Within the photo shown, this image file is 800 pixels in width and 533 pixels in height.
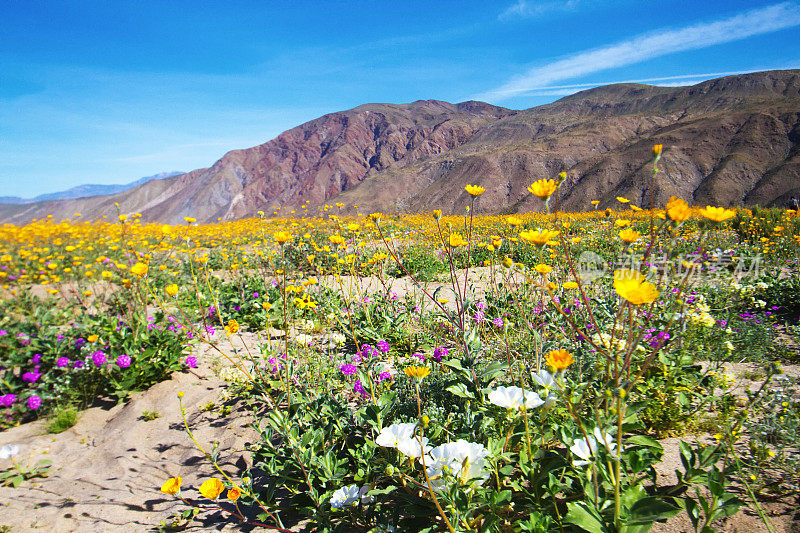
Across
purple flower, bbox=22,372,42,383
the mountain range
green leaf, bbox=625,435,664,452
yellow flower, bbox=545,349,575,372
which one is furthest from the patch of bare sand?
the mountain range

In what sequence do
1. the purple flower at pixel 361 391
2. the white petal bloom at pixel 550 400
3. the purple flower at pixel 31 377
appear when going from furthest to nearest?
the purple flower at pixel 31 377, the purple flower at pixel 361 391, the white petal bloom at pixel 550 400

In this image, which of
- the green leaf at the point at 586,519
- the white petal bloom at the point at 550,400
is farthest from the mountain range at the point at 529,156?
the green leaf at the point at 586,519

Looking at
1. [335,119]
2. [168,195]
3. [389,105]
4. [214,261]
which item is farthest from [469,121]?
[168,195]

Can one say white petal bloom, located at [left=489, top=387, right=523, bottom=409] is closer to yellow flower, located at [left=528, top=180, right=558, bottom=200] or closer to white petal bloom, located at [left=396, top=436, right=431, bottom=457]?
white petal bloom, located at [left=396, top=436, right=431, bottom=457]

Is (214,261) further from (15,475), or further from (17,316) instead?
(15,475)

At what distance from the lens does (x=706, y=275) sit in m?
5.17

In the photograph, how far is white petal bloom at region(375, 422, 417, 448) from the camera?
149 cm

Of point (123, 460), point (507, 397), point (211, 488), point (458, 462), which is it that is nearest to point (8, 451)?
point (123, 460)

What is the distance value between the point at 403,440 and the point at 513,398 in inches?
21.7

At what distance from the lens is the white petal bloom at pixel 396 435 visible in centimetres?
149

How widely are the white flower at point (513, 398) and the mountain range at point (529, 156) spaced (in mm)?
996

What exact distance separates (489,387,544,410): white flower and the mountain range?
1.00 meters

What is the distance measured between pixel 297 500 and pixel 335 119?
524 ft

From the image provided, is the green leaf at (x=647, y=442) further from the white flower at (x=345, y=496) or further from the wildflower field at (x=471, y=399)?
the white flower at (x=345, y=496)
